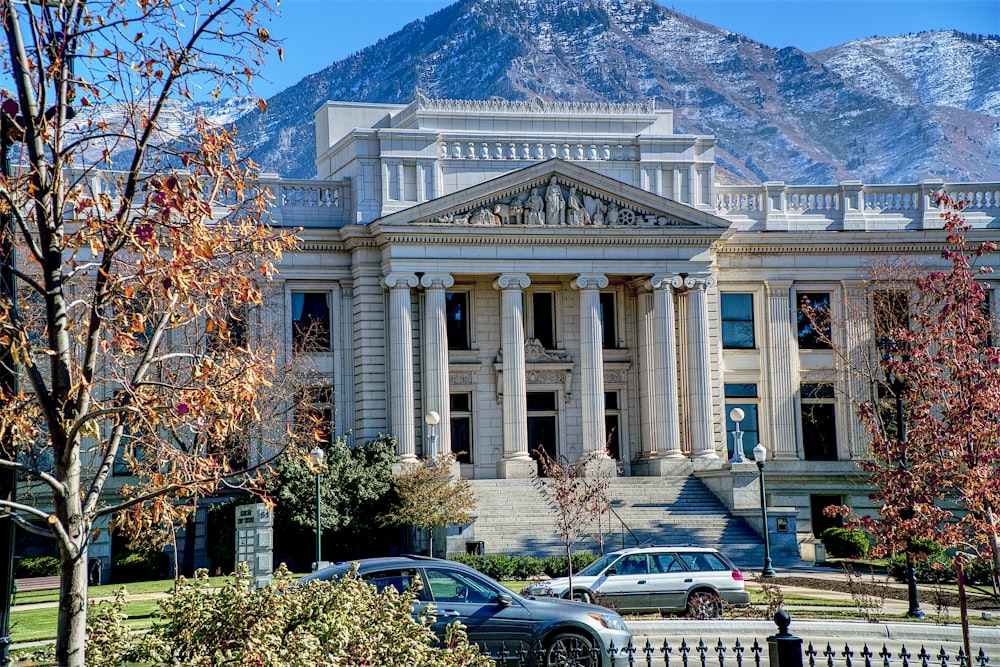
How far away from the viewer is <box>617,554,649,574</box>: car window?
29.0 metres

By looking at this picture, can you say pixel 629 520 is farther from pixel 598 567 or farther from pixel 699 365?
pixel 598 567

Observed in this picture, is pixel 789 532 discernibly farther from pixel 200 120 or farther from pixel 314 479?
pixel 200 120

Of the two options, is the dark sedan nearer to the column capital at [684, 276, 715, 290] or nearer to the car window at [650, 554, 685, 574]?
the car window at [650, 554, 685, 574]

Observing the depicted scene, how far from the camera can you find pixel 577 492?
43.4 m

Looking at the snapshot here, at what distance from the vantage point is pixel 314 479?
43938 millimetres

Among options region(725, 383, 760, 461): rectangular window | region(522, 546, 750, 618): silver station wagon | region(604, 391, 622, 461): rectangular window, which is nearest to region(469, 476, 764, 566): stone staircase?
region(604, 391, 622, 461): rectangular window

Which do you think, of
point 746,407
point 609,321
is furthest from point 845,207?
point 609,321

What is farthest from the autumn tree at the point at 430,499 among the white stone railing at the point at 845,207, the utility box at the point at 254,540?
the white stone railing at the point at 845,207

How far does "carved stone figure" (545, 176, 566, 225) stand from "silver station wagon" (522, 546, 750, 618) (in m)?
22.6

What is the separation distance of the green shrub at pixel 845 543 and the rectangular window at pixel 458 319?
15269 mm

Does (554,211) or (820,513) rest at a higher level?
(554,211)

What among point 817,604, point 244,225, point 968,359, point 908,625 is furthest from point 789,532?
point 244,225

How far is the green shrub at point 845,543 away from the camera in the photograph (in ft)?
148

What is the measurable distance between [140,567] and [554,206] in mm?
19110
